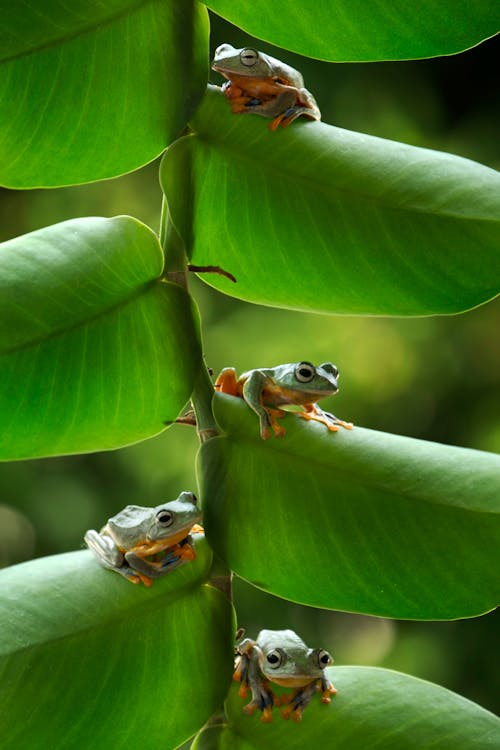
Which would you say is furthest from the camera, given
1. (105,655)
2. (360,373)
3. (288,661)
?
(360,373)

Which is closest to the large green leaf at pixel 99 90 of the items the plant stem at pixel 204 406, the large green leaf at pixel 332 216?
the large green leaf at pixel 332 216

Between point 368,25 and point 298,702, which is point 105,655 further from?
point 368,25

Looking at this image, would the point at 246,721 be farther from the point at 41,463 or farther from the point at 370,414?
the point at 41,463

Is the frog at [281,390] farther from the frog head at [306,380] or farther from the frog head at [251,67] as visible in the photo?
the frog head at [251,67]

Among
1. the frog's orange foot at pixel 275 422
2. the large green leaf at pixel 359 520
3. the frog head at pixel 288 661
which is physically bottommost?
the frog head at pixel 288 661

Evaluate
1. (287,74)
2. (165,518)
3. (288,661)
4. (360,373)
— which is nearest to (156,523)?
(165,518)

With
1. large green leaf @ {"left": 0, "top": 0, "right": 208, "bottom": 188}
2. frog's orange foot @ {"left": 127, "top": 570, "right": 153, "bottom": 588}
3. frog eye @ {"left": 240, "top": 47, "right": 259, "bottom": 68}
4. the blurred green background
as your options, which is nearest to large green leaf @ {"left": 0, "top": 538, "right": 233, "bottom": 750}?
frog's orange foot @ {"left": 127, "top": 570, "right": 153, "bottom": 588}
